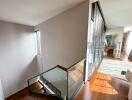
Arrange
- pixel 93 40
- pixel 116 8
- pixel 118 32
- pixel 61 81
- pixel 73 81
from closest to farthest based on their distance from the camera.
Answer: pixel 73 81
pixel 61 81
pixel 93 40
pixel 116 8
pixel 118 32

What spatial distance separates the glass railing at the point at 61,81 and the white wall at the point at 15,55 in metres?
1.05

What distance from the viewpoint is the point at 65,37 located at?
2.60 m

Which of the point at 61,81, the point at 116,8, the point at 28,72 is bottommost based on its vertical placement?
the point at 28,72

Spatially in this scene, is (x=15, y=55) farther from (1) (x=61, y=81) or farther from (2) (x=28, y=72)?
(1) (x=61, y=81)

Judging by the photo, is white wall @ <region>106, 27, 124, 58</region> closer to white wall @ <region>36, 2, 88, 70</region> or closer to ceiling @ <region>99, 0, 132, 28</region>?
ceiling @ <region>99, 0, 132, 28</region>

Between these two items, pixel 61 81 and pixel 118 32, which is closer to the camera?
pixel 61 81

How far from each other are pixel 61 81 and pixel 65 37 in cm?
126

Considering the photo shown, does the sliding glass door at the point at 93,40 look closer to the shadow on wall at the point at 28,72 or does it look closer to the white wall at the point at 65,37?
the white wall at the point at 65,37

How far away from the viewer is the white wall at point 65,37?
216cm

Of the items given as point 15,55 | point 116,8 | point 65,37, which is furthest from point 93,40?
point 15,55

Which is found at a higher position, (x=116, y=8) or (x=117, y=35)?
(x=116, y=8)

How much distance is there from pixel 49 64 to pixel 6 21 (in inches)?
82.0

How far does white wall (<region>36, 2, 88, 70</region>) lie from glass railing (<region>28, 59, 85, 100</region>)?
502 mm

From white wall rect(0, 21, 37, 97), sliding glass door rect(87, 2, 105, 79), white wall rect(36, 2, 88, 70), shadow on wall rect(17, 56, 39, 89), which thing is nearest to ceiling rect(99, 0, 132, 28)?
sliding glass door rect(87, 2, 105, 79)
